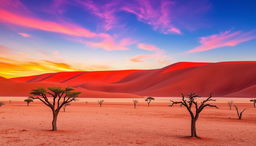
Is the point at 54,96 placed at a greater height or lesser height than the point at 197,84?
lesser

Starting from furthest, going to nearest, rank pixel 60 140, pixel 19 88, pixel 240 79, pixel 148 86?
pixel 148 86
pixel 240 79
pixel 19 88
pixel 60 140

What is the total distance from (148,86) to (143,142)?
161 m

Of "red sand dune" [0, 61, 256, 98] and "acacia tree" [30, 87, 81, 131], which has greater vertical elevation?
"red sand dune" [0, 61, 256, 98]

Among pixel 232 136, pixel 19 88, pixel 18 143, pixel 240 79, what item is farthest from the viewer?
pixel 240 79

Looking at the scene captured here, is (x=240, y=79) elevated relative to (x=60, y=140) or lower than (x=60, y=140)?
elevated

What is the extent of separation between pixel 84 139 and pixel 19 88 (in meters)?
118

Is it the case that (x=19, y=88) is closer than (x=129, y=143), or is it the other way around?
(x=129, y=143)

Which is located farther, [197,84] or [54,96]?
[197,84]

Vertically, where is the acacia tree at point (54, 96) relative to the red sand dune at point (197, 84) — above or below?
below

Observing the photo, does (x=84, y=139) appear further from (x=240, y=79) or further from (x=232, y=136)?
(x=240, y=79)

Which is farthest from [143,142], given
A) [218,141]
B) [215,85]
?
[215,85]

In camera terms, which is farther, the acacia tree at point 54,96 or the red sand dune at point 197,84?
the red sand dune at point 197,84

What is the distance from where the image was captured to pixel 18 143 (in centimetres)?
1442

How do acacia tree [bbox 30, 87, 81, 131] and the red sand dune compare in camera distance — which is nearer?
acacia tree [bbox 30, 87, 81, 131]
